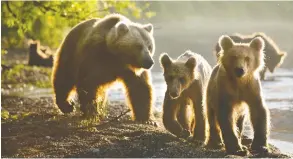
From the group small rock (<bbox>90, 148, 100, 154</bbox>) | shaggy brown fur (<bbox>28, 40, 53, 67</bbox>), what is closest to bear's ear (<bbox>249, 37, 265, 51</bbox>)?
small rock (<bbox>90, 148, 100, 154</bbox>)

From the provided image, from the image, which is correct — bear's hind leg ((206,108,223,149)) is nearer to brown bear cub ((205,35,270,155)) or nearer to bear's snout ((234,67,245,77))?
brown bear cub ((205,35,270,155))

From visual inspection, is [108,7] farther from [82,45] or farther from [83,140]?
[83,140]

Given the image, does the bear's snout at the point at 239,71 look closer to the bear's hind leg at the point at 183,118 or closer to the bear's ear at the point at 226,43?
the bear's ear at the point at 226,43

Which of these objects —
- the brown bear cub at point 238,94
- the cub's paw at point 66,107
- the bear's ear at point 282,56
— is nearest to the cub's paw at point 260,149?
the brown bear cub at point 238,94

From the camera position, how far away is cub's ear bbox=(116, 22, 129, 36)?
4273 mm

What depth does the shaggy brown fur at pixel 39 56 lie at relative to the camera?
676cm

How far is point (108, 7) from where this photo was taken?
17.6 feet

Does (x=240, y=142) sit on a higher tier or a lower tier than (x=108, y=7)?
lower

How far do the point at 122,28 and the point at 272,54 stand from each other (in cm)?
118

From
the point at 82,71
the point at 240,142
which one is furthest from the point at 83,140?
the point at 240,142

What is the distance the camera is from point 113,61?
4375mm

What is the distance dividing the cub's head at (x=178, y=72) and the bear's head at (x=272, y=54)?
691 millimetres

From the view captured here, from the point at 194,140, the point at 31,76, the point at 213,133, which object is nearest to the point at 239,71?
the point at 213,133

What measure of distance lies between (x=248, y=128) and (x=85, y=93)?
138cm
